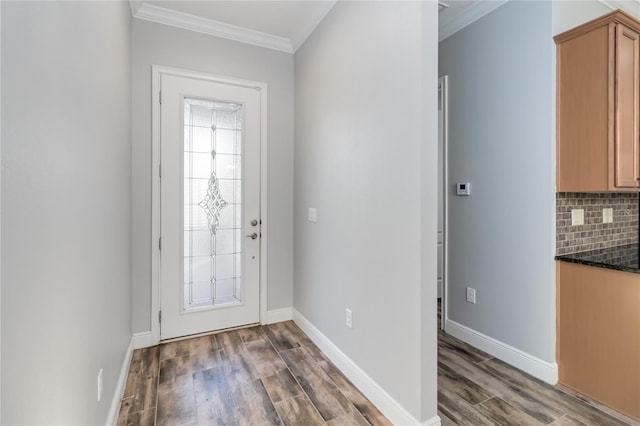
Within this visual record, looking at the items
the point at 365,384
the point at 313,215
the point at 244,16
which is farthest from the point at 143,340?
the point at 244,16

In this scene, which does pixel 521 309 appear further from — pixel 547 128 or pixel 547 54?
pixel 547 54

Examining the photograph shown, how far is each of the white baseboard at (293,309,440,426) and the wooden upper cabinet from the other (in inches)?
68.1

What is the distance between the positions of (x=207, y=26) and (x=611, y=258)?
3.61 meters

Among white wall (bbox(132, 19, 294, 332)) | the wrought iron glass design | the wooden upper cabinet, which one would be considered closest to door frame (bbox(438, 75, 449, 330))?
the wooden upper cabinet

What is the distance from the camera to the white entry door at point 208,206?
2768 mm

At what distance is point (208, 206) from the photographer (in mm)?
2928

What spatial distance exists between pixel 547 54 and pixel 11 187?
9.22 ft

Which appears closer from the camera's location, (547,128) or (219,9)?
(547,128)

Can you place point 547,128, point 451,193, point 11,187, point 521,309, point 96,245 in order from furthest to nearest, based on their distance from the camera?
1. point 451,193
2. point 521,309
3. point 547,128
4. point 96,245
5. point 11,187

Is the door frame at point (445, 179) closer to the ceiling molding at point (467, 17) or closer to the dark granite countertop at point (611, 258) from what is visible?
the ceiling molding at point (467, 17)

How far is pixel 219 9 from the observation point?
2.64 meters

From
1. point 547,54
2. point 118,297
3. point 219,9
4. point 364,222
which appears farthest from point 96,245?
point 547,54

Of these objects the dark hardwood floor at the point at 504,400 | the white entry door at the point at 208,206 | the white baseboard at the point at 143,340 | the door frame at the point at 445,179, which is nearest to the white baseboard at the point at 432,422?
the dark hardwood floor at the point at 504,400

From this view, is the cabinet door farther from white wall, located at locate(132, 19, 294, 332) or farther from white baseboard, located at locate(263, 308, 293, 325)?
white baseboard, located at locate(263, 308, 293, 325)
